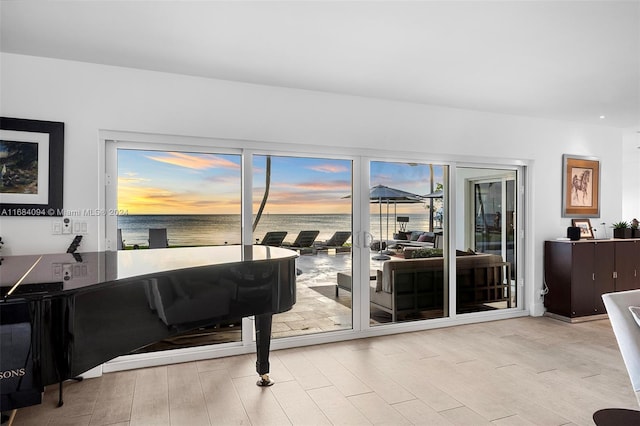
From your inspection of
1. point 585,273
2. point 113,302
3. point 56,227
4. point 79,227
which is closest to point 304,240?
point 79,227

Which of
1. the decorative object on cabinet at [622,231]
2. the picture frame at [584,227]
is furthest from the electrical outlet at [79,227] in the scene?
the decorative object on cabinet at [622,231]

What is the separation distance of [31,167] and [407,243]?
3.56m

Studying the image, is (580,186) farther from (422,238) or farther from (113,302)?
(113,302)

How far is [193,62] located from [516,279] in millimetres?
4542

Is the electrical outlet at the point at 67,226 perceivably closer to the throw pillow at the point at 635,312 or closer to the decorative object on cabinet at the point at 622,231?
the throw pillow at the point at 635,312

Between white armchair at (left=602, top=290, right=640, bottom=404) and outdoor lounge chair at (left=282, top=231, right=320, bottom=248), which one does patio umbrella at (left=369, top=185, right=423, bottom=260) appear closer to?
outdoor lounge chair at (left=282, top=231, right=320, bottom=248)

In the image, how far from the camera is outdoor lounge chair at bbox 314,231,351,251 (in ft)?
13.7

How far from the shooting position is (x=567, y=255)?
4.93 meters

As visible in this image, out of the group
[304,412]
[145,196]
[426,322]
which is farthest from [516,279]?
[145,196]

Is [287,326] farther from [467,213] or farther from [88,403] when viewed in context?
[467,213]

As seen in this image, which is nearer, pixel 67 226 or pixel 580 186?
pixel 67 226

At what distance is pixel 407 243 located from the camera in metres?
4.57

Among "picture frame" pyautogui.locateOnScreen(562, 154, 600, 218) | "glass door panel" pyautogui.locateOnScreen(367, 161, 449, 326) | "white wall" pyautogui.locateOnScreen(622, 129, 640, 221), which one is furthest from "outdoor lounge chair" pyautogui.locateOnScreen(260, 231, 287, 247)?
"white wall" pyautogui.locateOnScreen(622, 129, 640, 221)

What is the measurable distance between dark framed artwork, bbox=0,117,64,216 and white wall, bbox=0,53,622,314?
0.07 metres
